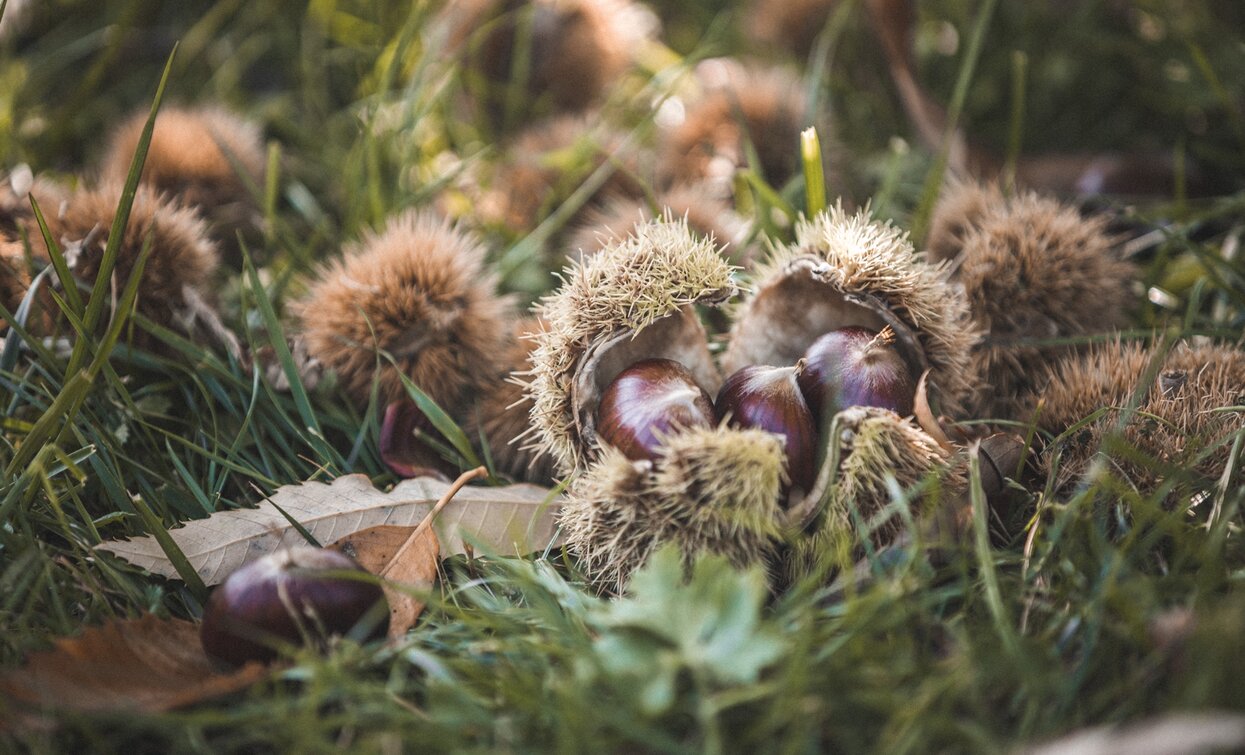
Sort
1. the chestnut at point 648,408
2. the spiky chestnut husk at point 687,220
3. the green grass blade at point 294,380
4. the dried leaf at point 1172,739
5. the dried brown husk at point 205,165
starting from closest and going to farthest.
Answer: the dried leaf at point 1172,739
the chestnut at point 648,408
the green grass blade at point 294,380
the spiky chestnut husk at point 687,220
the dried brown husk at point 205,165

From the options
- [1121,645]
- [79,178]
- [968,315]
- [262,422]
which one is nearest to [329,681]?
[262,422]

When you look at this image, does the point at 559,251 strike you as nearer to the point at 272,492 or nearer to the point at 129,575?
the point at 272,492

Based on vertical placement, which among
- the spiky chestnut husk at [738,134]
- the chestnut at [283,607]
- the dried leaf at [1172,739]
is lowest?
the chestnut at [283,607]

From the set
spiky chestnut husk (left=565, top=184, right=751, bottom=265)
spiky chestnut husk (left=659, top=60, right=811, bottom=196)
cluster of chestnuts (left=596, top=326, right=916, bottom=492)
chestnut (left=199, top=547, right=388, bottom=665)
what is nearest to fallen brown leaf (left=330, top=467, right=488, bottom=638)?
chestnut (left=199, top=547, right=388, bottom=665)

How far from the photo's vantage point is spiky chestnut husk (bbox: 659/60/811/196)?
268 cm

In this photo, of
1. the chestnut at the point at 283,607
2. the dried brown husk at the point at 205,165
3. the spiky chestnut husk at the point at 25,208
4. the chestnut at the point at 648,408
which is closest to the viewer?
the chestnut at the point at 283,607

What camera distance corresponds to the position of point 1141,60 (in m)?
2.97

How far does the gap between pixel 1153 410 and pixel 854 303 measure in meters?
0.54

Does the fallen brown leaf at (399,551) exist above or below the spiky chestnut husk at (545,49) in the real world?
below

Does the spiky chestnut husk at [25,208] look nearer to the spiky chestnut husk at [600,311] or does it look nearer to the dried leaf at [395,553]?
the dried leaf at [395,553]

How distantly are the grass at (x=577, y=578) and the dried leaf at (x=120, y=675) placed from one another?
0.12 ft

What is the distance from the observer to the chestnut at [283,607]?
1320mm

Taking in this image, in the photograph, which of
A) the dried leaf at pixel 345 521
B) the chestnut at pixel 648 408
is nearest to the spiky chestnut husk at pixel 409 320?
the dried leaf at pixel 345 521

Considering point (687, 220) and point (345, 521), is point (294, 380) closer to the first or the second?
point (345, 521)
